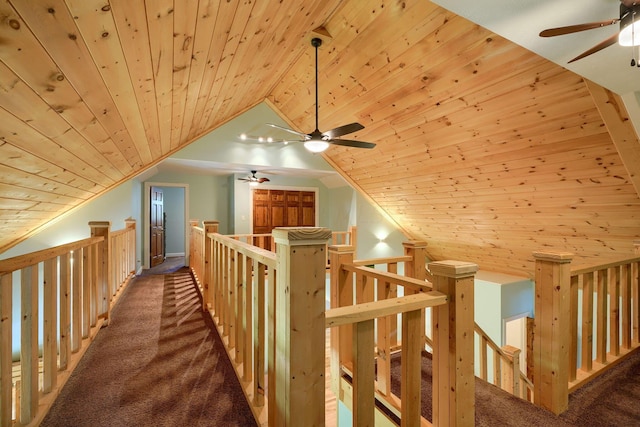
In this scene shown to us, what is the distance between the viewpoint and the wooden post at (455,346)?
117cm

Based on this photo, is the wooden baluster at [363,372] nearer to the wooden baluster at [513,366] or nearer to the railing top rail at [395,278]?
the railing top rail at [395,278]

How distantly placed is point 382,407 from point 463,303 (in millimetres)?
1328

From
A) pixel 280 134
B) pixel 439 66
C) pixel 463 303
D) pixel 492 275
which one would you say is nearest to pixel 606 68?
pixel 439 66

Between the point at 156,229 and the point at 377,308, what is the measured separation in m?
6.73

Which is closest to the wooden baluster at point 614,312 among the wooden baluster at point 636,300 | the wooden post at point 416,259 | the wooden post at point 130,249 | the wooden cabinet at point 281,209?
the wooden baluster at point 636,300

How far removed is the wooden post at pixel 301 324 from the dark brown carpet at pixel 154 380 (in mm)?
678

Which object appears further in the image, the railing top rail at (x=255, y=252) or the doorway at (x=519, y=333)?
the doorway at (x=519, y=333)

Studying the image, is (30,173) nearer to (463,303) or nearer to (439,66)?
(463,303)

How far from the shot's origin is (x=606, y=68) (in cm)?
155

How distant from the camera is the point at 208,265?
3.00m

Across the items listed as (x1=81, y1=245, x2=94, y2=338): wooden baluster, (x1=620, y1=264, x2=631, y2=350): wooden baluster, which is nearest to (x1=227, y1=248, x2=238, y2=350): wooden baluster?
(x1=81, y1=245, x2=94, y2=338): wooden baluster

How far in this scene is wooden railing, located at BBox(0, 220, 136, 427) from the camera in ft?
3.95

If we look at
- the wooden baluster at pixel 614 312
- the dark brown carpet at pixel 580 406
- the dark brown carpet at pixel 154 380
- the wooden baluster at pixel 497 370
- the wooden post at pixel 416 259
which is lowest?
the wooden baluster at pixel 497 370

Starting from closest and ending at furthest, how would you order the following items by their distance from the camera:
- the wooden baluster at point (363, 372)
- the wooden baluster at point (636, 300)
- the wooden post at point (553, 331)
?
the wooden baluster at point (363, 372) → the wooden post at point (553, 331) → the wooden baluster at point (636, 300)
